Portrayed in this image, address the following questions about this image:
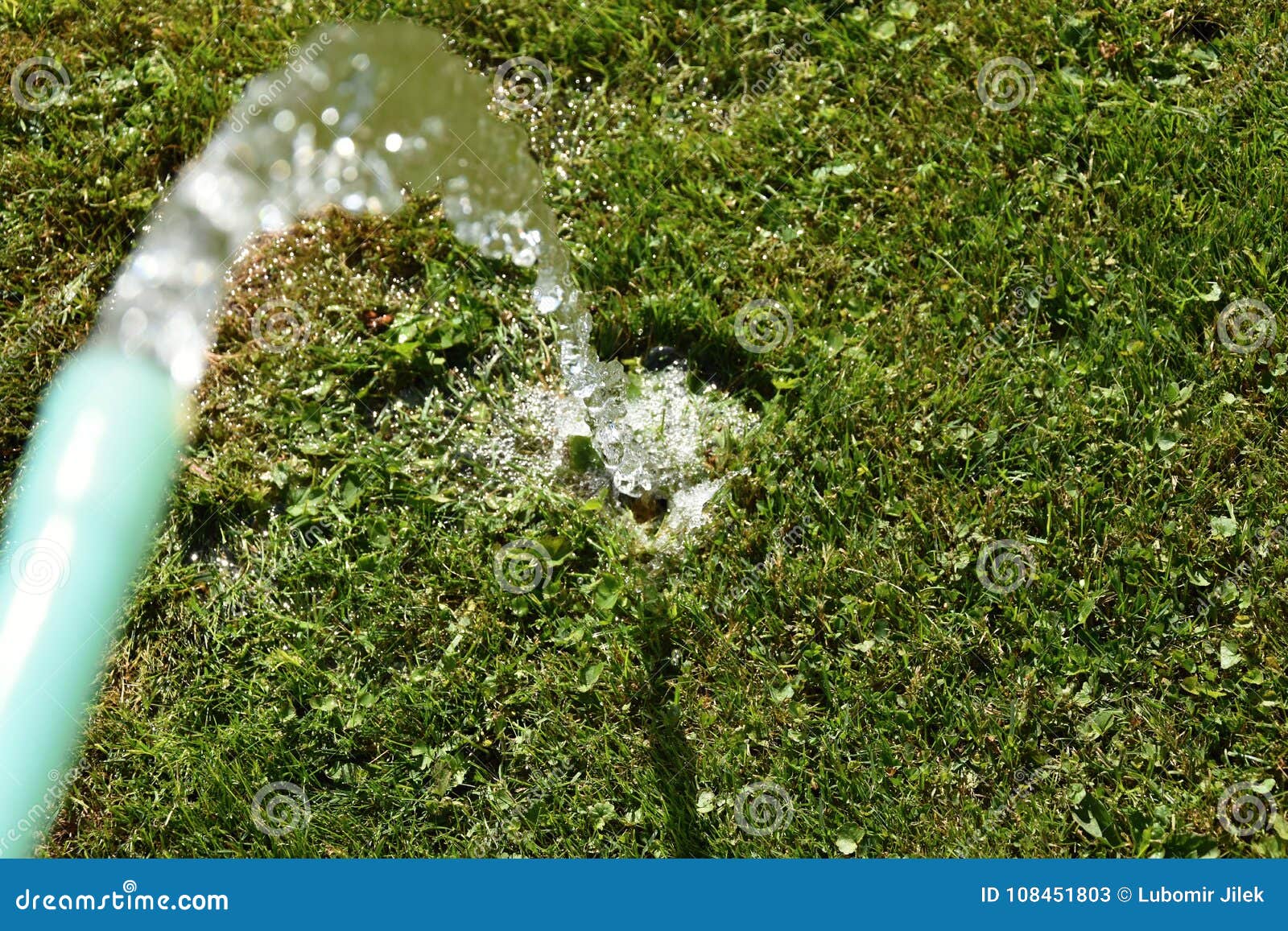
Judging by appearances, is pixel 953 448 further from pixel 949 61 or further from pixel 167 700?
pixel 167 700

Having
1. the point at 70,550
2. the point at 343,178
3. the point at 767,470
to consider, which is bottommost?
the point at 70,550

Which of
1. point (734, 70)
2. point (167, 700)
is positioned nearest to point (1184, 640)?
point (734, 70)

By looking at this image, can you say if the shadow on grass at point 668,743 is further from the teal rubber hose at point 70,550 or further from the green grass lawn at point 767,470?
the teal rubber hose at point 70,550

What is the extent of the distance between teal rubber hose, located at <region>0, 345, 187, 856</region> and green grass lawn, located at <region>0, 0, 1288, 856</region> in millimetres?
81

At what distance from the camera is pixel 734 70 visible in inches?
149

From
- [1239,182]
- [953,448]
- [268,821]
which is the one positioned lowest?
[268,821]

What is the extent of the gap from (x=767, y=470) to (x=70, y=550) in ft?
6.71

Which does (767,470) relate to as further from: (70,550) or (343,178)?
(70,550)

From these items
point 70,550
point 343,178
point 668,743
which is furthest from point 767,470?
point 70,550

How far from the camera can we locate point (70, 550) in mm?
3451

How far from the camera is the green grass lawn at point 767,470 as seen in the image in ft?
10.1

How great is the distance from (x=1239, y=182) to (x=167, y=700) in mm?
3411

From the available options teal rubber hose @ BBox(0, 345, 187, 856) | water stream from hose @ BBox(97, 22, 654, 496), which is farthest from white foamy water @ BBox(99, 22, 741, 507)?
teal rubber hose @ BBox(0, 345, 187, 856)

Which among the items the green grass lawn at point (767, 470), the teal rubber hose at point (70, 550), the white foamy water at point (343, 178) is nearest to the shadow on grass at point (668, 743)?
the green grass lawn at point (767, 470)
